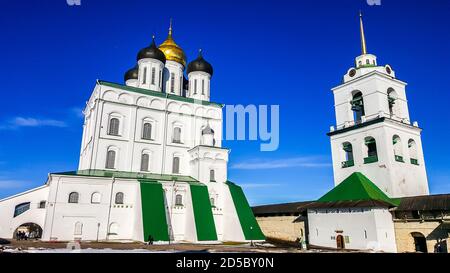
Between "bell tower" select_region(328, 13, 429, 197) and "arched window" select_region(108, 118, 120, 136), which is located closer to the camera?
"bell tower" select_region(328, 13, 429, 197)

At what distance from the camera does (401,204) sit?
70.9ft

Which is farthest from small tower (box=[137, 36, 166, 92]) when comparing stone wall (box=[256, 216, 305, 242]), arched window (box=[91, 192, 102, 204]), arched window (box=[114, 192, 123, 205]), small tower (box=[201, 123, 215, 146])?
stone wall (box=[256, 216, 305, 242])

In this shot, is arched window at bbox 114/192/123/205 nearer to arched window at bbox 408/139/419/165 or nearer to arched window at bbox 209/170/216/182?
arched window at bbox 209/170/216/182

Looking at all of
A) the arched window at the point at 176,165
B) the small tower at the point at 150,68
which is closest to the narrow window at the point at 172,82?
the small tower at the point at 150,68

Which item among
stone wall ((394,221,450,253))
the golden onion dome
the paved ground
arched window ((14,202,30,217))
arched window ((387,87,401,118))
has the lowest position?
the paved ground

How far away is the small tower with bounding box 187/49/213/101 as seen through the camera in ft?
111

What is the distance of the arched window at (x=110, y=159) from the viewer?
26.9 metres

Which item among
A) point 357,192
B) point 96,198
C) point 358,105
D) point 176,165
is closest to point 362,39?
point 358,105

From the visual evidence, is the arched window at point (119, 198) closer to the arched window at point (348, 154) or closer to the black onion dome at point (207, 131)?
the black onion dome at point (207, 131)

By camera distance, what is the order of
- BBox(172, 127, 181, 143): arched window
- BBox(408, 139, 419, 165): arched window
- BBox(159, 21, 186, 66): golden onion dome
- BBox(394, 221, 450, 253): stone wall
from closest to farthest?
1. BBox(394, 221, 450, 253): stone wall
2. BBox(408, 139, 419, 165): arched window
3. BBox(172, 127, 181, 143): arched window
4. BBox(159, 21, 186, 66): golden onion dome

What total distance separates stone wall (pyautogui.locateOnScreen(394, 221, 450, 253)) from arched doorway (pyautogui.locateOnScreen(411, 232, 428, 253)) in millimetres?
170

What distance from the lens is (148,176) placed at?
27.3 m
